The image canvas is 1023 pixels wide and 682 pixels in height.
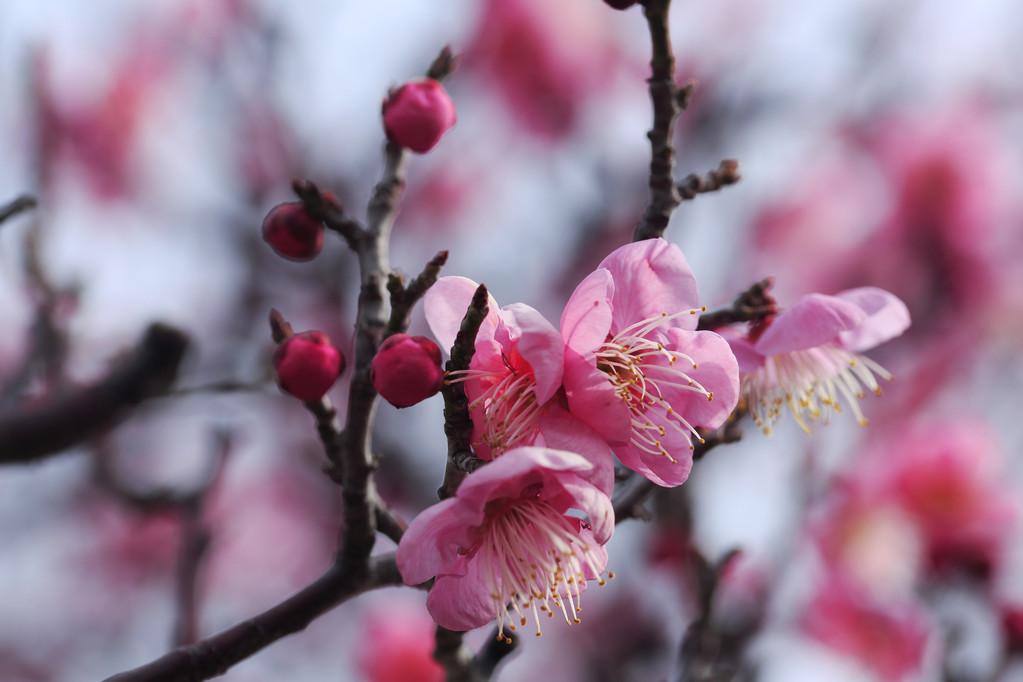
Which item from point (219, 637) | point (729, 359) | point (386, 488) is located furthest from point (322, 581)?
point (386, 488)

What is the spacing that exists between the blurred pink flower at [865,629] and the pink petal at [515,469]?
9.96 ft

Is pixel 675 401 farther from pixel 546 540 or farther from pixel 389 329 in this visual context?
pixel 389 329

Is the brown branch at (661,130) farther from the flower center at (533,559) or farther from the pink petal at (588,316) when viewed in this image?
the flower center at (533,559)

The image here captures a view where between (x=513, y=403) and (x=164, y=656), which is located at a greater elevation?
(x=513, y=403)

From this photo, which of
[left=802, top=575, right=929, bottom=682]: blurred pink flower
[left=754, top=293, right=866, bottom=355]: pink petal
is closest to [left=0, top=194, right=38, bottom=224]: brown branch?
[left=754, top=293, right=866, bottom=355]: pink petal

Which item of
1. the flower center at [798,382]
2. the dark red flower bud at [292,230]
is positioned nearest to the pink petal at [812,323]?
the flower center at [798,382]

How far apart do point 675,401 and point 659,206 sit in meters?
0.30

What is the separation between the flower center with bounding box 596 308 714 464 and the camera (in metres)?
1.25

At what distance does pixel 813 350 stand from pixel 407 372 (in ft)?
2.74

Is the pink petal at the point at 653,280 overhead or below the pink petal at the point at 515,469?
overhead

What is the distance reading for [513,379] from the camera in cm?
124

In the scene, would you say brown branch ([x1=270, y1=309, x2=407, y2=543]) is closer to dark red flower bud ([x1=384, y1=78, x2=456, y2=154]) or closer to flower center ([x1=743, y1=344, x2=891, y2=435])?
dark red flower bud ([x1=384, y1=78, x2=456, y2=154])

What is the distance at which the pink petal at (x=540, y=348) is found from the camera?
115 centimetres

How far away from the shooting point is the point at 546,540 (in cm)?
125
